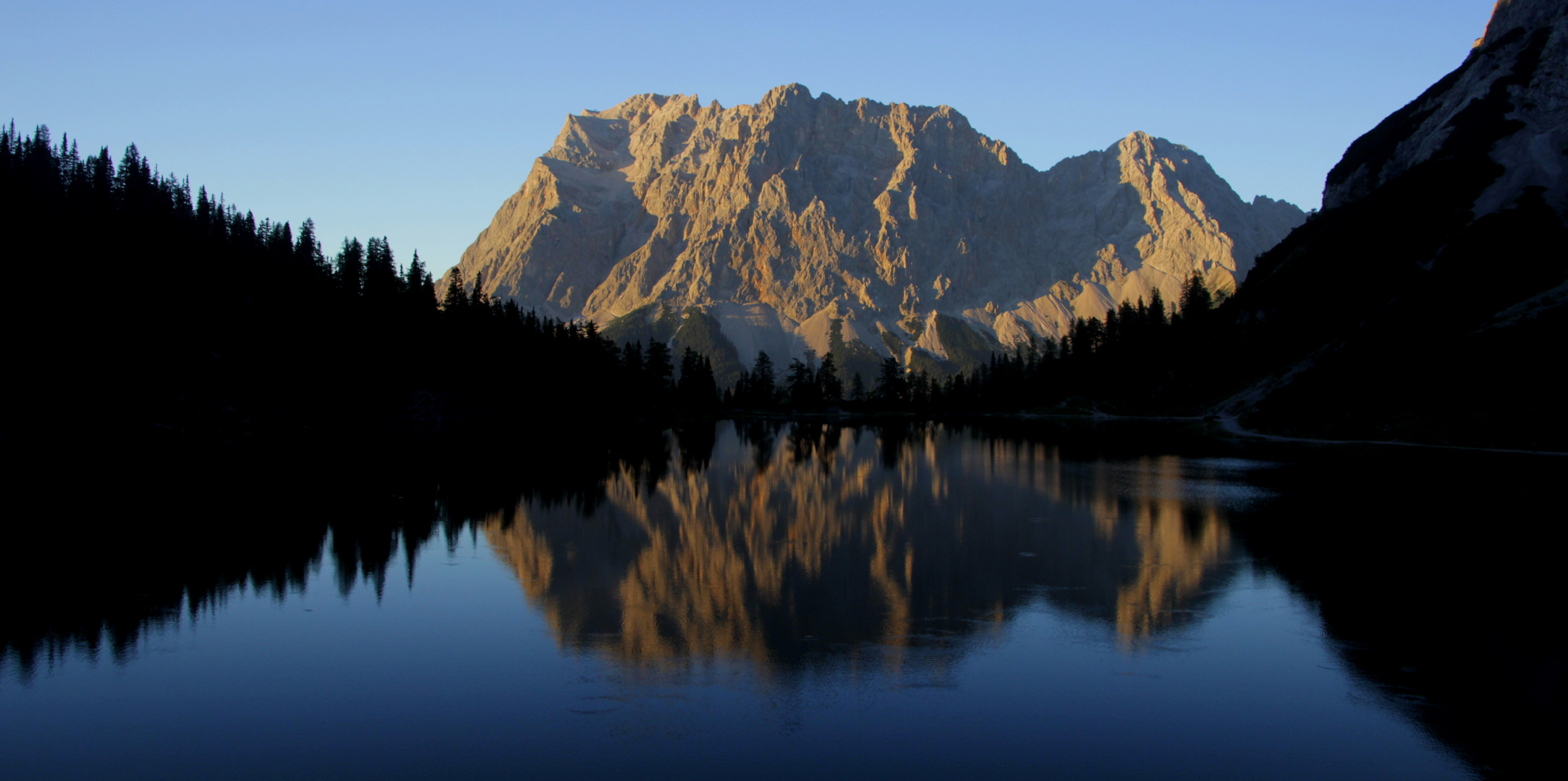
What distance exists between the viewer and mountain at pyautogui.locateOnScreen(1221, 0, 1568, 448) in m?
76.7

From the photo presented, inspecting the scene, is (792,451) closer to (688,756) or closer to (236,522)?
(236,522)

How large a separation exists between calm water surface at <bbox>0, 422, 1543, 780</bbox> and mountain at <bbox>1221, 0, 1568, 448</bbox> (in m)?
57.7

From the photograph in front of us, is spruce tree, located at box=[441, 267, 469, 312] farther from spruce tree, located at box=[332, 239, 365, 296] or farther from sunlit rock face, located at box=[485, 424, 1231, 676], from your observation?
sunlit rock face, located at box=[485, 424, 1231, 676]

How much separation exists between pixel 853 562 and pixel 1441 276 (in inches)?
3961

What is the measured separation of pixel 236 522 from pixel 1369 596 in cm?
3830

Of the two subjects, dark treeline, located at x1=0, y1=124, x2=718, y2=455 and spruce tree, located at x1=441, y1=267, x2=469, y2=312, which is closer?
dark treeline, located at x1=0, y1=124, x2=718, y2=455

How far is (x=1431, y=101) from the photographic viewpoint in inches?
6447

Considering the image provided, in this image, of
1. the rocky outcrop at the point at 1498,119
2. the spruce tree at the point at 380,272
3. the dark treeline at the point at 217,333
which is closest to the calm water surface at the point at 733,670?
the dark treeline at the point at 217,333

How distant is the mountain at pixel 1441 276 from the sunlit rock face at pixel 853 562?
1510 inches

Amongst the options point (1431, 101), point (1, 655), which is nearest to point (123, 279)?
point (1, 655)

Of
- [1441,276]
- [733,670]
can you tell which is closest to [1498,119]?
[1441,276]

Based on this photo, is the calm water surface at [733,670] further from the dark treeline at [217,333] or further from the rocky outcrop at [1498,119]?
the rocky outcrop at [1498,119]

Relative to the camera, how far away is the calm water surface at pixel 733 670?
1434 cm

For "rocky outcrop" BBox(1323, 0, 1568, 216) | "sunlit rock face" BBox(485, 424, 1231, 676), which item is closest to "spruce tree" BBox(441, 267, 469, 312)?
"sunlit rock face" BBox(485, 424, 1231, 676)
